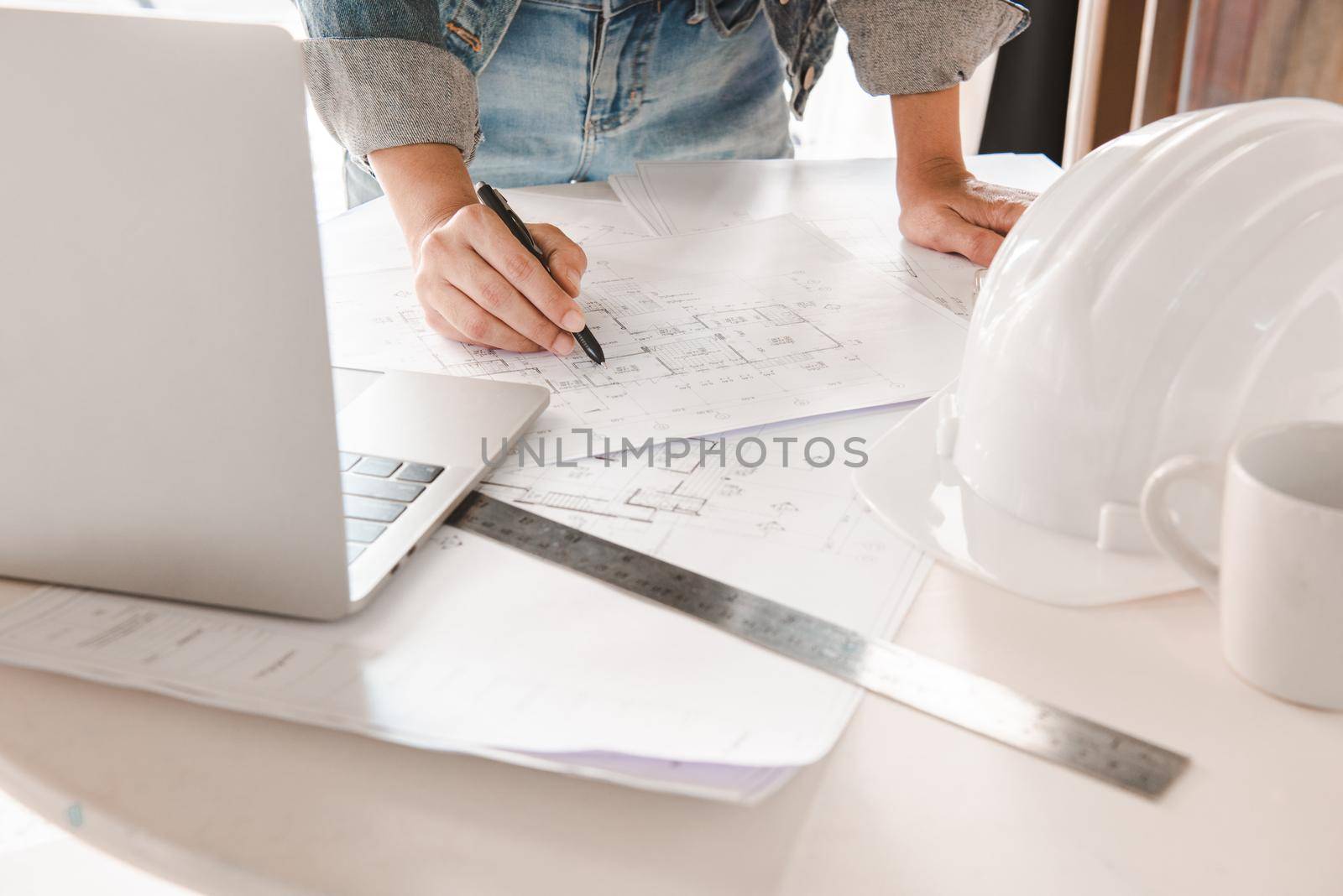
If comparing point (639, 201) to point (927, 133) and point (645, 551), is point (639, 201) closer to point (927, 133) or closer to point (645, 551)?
point (927, 133)

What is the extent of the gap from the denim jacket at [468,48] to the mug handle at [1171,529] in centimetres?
71

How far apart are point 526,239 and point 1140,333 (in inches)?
19.5

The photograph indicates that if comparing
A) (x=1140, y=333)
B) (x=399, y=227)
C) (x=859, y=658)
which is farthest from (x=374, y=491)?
(x=399, y=227)

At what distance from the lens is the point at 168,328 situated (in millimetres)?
467

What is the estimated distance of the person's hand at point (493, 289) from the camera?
80 cm

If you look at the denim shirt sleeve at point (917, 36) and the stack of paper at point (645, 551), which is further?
the denim shirt sleeve at point (917, 36)

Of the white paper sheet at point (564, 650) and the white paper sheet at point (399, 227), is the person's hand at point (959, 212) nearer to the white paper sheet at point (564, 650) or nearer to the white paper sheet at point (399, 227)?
the white paper sheet at point (399, 227)

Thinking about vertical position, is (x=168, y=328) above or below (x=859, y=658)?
above

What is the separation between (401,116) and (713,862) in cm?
77

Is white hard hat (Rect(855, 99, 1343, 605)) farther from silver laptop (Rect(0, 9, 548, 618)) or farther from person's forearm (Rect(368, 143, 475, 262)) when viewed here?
person's forearm (Rect(368, 143, 475, 262))

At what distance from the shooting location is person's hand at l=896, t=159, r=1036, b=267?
0.96m

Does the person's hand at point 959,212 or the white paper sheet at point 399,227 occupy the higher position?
the person's hand at point 959,212

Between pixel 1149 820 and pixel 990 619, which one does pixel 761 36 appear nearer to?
pixel 990 619

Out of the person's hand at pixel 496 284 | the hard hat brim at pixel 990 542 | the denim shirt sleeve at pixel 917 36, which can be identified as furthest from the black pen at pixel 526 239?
the denim shirt sleeve at pixel 917 36
